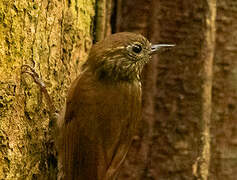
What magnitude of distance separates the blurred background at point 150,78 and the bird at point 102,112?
161 mm

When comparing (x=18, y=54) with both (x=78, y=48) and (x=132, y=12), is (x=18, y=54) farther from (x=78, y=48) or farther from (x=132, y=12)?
(x=132, y=12)

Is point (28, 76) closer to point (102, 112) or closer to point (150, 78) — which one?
point (102, 112)

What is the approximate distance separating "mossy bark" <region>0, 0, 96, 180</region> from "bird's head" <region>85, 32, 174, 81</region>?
251mm

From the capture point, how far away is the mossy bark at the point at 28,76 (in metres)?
2.74

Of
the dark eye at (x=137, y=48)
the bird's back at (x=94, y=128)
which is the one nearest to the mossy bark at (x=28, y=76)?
the bird's back at (x=94, y=128)

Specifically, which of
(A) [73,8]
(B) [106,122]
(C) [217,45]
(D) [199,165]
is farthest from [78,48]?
(C) [217,45]

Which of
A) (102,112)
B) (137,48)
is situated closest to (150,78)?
(137,48)

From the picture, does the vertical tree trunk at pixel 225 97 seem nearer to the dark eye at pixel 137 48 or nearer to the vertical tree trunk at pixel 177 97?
the vertical tree trunk at pixel 177 97

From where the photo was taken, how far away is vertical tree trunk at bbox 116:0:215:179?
13.1ft

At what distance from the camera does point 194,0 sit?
13.4 ft

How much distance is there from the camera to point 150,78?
13.5ft

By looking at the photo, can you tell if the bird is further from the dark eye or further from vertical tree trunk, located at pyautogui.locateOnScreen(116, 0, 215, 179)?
vertical tree trunk, located at pyautogui.locateOnScreen(116, 0, 215, 179)

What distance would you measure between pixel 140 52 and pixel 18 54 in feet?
3.30

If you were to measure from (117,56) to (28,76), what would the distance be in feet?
2.45
